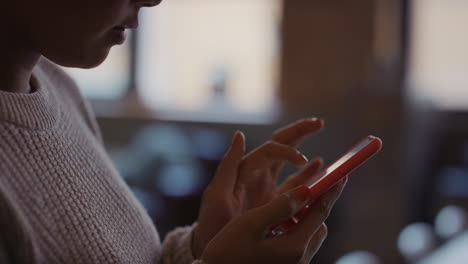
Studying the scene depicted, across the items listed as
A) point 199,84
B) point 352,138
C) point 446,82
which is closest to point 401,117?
point 352,138

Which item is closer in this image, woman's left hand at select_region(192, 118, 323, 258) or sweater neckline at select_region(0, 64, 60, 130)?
sweater neckline at select_region(0, 64, 60, 130)

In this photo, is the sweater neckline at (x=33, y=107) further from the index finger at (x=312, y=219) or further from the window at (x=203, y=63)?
the window at (x=203, y=63)

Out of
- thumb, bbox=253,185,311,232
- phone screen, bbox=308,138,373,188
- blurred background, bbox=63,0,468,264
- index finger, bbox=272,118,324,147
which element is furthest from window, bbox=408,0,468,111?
thumb, bbox=253,185,311,232

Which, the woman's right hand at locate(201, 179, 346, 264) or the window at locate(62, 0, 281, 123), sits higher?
the woman's right hand at locate(201, 179, 346, 264)

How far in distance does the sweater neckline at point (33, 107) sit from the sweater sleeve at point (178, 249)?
0.86 ft

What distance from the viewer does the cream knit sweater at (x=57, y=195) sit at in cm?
57

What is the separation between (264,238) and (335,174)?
0.37 feet

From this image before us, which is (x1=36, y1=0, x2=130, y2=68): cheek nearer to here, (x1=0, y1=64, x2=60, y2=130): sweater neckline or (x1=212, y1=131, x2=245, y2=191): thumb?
(x1=0, y1=64, x2=60, y2=130): sweater neckline

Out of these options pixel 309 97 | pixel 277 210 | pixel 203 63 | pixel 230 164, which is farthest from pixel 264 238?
pixel 203 63

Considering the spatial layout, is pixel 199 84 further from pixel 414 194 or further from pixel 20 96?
pixel 20 96

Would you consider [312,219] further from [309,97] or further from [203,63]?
[203,63]

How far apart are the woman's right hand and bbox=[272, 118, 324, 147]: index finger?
217 mm

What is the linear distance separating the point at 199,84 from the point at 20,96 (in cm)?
394

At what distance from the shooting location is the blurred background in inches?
142
